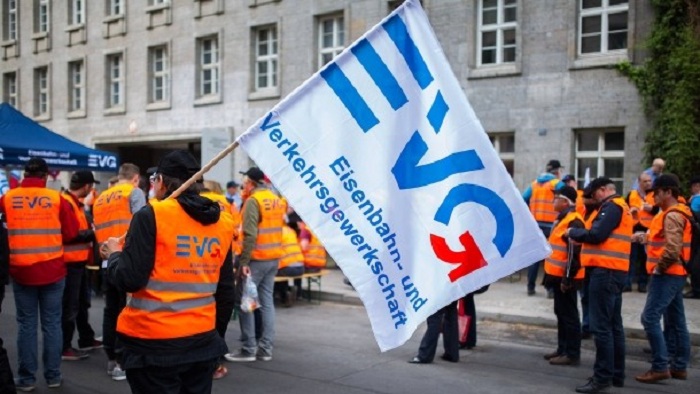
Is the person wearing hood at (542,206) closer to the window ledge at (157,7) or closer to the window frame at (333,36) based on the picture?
the window frame at (333,36)

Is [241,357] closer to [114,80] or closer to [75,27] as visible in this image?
[114,80]

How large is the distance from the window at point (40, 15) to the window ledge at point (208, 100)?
9921mm

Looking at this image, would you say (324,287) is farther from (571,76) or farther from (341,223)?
(341,223)

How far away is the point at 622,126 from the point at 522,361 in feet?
26.7

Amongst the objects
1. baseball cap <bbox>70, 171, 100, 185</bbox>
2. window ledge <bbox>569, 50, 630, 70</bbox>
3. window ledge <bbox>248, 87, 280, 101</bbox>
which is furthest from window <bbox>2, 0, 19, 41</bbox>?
baseball cap <bbox>70, 171, 100, 185</bbox>

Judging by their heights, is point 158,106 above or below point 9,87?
below

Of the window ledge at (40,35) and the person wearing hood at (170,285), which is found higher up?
the window ledge at (40,35)

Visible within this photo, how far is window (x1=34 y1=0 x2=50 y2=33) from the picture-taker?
2720 cm

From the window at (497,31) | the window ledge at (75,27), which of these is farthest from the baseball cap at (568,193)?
the window ledge at (75,27)

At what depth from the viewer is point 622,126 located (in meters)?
14.0

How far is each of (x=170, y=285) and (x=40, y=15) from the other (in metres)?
27.4

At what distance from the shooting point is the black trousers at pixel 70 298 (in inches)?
284

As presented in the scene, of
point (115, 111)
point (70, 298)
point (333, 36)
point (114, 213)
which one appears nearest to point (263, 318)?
point (114, 213)

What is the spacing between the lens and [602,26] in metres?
14.3
